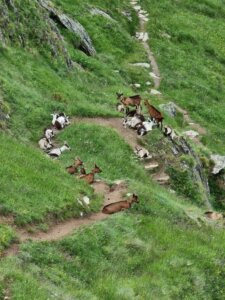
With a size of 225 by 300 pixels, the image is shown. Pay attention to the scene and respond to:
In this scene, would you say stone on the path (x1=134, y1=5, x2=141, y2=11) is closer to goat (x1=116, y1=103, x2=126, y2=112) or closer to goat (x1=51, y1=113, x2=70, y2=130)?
goat (x1=116, y1=103, x2=126, y2=112)

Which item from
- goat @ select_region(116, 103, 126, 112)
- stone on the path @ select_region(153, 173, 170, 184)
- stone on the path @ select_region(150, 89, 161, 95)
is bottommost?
stone on the path @ select_region(150, 89, 161, 95)

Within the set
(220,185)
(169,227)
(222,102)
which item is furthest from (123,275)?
(222,102)

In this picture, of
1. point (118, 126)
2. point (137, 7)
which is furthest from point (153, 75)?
point (118, 126)

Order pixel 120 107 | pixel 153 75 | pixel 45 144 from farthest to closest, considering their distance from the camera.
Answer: pixel 153 75 → pixel 120 107 → pixel 45 144

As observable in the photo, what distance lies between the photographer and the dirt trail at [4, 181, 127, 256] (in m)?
20.3

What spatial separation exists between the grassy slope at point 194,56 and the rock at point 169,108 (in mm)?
2543

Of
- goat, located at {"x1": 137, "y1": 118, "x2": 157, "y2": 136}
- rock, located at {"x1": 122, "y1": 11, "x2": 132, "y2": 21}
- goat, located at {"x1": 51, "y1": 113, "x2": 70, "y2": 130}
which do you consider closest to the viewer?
goat, located at {"x1": 51, "y1": 113, "x2": 70, "y2": 130}

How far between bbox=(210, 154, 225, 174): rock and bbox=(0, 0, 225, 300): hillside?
1.15 ft

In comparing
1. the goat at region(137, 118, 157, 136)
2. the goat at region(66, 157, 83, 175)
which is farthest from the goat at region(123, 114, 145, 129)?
the goat at region(66, 157, 83, 175)

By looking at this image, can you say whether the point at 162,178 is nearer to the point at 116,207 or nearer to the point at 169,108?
the point at 116,207

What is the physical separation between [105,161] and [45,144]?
11.3 ft

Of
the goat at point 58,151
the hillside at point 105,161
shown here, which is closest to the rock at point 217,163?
the hillside at point 105,161

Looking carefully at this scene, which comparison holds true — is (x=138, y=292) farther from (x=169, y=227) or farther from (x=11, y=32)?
(x=11, y=32)

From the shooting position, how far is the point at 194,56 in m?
60.5
